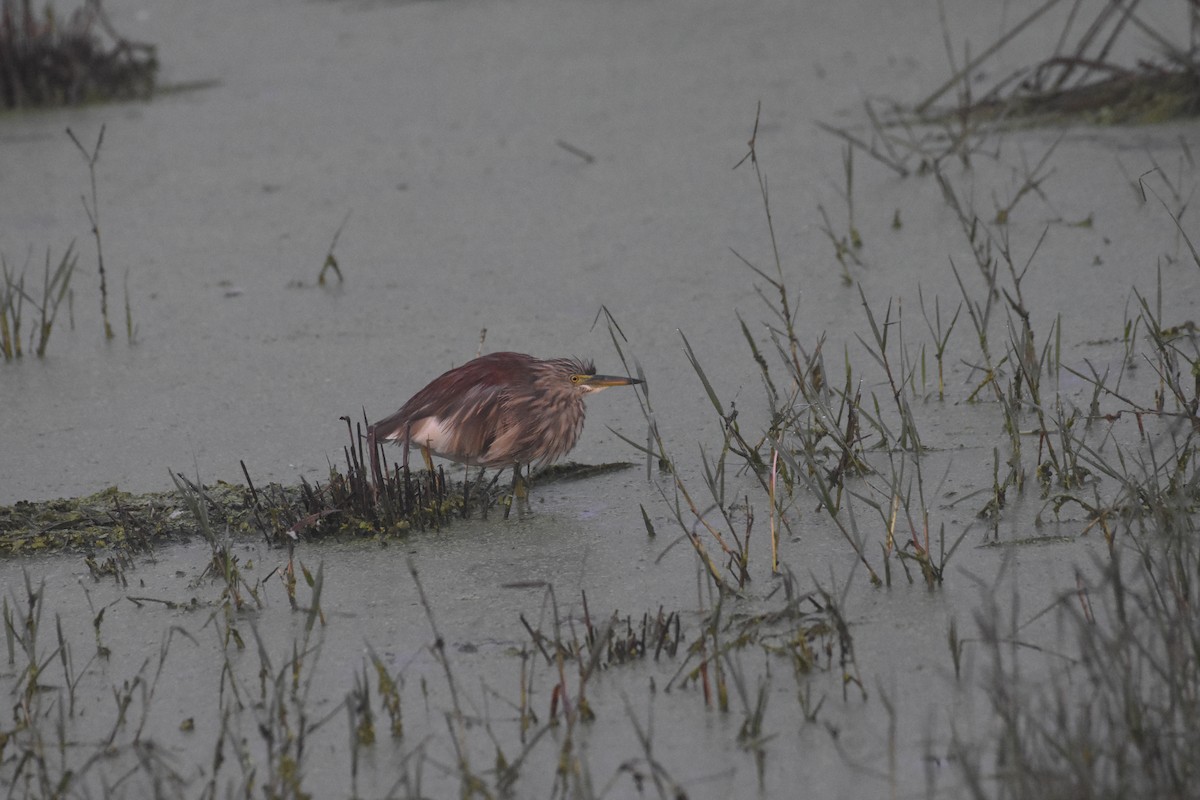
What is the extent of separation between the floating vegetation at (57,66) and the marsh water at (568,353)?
108 mm

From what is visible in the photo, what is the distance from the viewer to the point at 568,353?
327 centimetres

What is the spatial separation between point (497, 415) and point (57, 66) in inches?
151

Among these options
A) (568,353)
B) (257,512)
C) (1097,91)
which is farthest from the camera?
(1097,91)

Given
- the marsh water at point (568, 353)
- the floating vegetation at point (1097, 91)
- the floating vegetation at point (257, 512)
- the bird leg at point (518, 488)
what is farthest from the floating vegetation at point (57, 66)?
the bird leg at point (518, 488)

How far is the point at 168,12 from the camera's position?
23.6 ft

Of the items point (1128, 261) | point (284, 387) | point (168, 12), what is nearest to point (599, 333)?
point (284, 387)

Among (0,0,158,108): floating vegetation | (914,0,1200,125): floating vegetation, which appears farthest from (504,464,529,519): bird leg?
(0,0,158,108): floating vegetation

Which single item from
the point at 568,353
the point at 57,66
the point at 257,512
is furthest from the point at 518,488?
the point at 57,66

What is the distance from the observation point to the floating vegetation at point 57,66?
554 centimetres

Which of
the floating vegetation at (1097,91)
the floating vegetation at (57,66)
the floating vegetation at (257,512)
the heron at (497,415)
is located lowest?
the floating vegetation at (257,512)

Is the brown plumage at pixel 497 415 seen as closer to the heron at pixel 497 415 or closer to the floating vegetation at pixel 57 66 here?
the heron at pixel 497 415

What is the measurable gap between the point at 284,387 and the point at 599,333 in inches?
27.7

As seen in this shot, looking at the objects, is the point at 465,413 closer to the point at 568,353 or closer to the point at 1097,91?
the point at 568,353

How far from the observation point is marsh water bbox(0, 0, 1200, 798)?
1.82 metres
